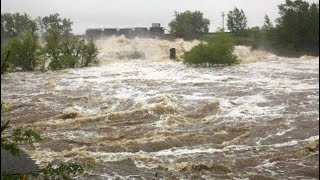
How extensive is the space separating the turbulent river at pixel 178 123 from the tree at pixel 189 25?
130 feet

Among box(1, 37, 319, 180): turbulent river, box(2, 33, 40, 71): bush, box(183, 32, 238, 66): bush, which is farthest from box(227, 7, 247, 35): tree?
box(1, 37, 319, 180): turbulent river

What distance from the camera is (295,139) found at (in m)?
11.9

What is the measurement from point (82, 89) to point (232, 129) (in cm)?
1092

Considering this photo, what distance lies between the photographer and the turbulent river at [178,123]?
32.8 feet

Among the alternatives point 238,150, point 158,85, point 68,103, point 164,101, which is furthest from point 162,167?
point 158,85

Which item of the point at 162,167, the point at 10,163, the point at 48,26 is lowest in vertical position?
the point at 162,167

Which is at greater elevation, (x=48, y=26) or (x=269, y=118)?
(x=48, y=26)

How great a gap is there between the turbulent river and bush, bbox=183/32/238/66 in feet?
28.2

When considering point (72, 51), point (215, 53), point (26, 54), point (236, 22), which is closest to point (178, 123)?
point (215, 53)

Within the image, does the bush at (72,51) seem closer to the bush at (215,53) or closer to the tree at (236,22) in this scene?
the bush at (215,53)

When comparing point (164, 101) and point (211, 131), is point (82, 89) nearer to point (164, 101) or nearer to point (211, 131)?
point (164, 101)

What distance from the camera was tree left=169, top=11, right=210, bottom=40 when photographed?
64500 millimetres

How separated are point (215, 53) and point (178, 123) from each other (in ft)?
66.2

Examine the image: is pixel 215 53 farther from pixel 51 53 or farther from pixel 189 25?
pixel 189 25
